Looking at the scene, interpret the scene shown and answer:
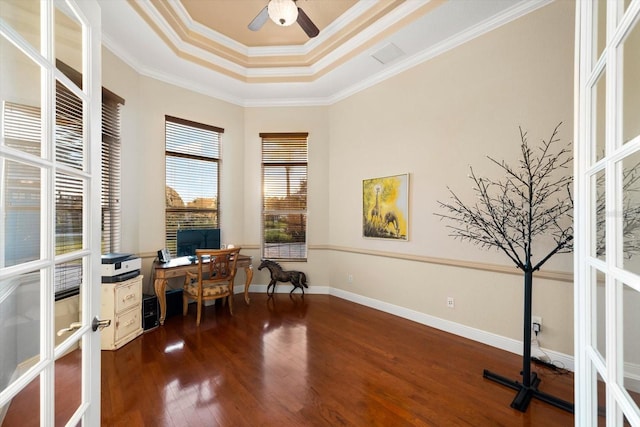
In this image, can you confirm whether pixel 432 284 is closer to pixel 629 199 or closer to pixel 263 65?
pixel 629 199

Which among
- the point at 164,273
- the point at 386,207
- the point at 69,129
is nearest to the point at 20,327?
the point at 69,129

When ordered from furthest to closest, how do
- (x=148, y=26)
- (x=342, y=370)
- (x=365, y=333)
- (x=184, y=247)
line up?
(x=184, y=247)
(x=365, y=333)
(x=148, y=26)
(x=342, y=370)

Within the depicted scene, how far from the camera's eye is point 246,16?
3346 mm

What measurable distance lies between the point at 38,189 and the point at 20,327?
0.49 metres

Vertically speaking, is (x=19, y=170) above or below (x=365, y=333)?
above

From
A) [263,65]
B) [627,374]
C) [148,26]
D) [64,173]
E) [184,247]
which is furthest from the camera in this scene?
[263,65]

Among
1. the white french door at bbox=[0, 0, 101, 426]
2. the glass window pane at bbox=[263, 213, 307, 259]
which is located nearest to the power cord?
the glass window pane at bbox=[263, 213, 307, 259]

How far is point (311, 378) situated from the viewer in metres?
2.29

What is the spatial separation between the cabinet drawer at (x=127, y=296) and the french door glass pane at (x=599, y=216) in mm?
3688

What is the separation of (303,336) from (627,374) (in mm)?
2686

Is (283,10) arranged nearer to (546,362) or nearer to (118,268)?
(118,268)

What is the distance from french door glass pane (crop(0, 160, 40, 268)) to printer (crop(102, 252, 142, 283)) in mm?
2263

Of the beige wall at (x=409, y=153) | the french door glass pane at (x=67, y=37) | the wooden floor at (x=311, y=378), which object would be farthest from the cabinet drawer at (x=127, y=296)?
the french door glass pane at (x=67, y=37)

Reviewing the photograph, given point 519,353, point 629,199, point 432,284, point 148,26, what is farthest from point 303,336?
point 148,26
